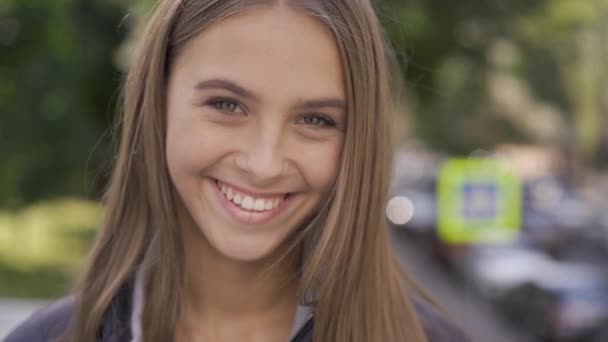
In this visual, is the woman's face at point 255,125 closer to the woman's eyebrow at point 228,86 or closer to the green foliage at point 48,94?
the woman's eyebrow at point 228,86

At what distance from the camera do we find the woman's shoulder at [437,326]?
162 centimetres

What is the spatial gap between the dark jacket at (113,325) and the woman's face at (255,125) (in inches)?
10.1

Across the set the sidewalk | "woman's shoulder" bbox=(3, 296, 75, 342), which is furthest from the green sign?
"woman's shoulder" bbox=(3, 296, 75, 342)

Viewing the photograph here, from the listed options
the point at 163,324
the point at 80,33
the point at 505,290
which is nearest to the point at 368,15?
the point at 163,324

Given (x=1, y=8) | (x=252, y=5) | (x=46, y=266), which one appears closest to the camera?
(x=252, y=5)

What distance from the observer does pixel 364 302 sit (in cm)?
153

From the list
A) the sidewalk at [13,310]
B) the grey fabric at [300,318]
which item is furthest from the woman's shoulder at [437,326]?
the sidewalk at [13,310]

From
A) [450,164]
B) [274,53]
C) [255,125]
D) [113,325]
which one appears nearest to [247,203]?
[255,125]

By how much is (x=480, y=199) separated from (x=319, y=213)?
28.5 ft

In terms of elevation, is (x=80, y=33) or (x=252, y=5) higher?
(x=80, y=33)

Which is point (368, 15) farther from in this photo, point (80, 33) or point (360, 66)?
point (80, 33)

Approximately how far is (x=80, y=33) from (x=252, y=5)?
10181mm

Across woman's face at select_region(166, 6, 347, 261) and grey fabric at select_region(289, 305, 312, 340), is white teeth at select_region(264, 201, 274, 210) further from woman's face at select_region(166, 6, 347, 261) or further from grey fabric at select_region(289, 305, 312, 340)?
grey fabric at select_region(289, 305, 312, 340)

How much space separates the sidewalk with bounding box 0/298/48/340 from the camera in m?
7.01
